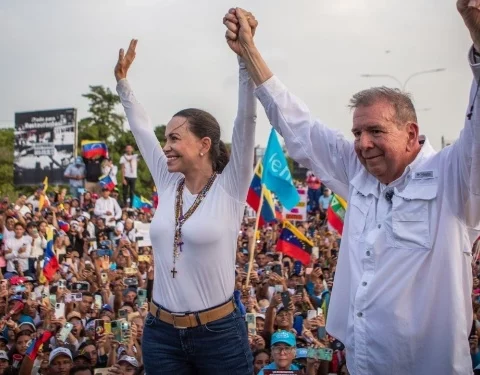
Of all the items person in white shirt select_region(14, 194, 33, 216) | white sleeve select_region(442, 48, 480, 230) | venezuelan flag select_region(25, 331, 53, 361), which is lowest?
venezuelan flag select_region(25, 331, 53, 361)

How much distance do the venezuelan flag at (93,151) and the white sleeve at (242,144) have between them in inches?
705

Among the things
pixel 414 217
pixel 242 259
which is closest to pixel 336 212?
pixel 242 259

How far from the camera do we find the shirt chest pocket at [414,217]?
2.27 m

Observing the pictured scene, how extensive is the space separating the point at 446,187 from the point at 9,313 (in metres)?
6.43

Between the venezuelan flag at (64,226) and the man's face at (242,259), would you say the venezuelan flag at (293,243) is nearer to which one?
the man's face at (242,259)

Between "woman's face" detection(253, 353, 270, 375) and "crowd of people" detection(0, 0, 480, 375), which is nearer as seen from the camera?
"crowd of people" detection(0, 0, 480, 375)

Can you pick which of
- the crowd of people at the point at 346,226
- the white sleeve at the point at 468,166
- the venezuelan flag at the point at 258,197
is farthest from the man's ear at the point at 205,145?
the venezuelan flag at the point at 258,197

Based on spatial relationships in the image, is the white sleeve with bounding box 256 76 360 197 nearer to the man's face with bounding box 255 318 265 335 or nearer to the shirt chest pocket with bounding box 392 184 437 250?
the shirt chest pocket with bounding box 392 184 437 250

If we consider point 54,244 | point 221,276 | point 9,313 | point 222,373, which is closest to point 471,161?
point 221,276

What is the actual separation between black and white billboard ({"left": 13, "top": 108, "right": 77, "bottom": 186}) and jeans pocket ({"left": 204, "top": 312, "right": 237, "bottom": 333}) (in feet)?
73.5

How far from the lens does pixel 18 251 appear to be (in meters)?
11.7

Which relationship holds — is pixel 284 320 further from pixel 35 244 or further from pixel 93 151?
pixel 93 151

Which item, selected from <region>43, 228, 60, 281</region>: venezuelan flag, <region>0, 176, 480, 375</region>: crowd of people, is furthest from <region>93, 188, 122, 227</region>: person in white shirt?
<region>43, 228, 60, 281</region>: venezuelan flag

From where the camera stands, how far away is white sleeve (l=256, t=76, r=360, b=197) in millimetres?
2676
